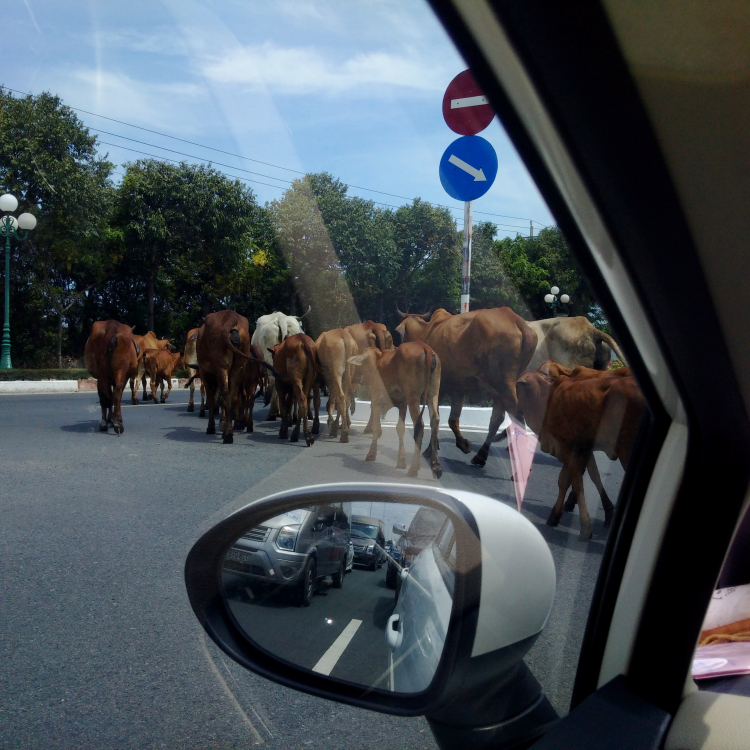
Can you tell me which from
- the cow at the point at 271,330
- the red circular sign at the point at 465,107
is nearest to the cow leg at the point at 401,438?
the cow at the point at 271,330

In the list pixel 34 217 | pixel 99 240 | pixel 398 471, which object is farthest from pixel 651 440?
pixel 34 217

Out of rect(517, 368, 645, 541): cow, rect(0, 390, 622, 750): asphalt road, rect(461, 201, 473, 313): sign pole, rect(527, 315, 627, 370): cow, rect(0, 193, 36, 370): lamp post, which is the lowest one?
rect(0, 390, 622, 750): asphalt road

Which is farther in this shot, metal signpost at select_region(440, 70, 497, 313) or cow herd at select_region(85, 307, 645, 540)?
cow herd at select_region(85, 307, 645, 540)

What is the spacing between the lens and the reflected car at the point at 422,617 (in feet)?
3.94

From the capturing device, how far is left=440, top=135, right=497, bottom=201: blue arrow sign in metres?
1.27

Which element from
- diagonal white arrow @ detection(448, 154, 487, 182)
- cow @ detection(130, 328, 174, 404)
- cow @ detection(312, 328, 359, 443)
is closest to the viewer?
diagonal white arrow @ detection(448, 154, 487, 182)

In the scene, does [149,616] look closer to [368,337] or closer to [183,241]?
[368,337]

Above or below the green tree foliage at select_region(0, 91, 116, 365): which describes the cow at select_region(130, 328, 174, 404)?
below

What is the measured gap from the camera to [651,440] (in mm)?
1293

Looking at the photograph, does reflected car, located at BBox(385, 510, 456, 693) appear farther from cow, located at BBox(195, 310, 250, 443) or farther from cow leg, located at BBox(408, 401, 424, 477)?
cow, located at BBox(195, 310, 250, 443)

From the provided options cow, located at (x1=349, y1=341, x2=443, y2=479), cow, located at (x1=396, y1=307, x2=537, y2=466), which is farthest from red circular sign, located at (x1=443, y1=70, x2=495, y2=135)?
cow, located at (x1=349, y1=341, x2=443, y2=479)

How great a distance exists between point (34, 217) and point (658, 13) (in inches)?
526

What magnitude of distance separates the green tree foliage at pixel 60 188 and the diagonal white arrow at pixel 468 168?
7052 millimetres

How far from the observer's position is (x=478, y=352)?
16.2ft
